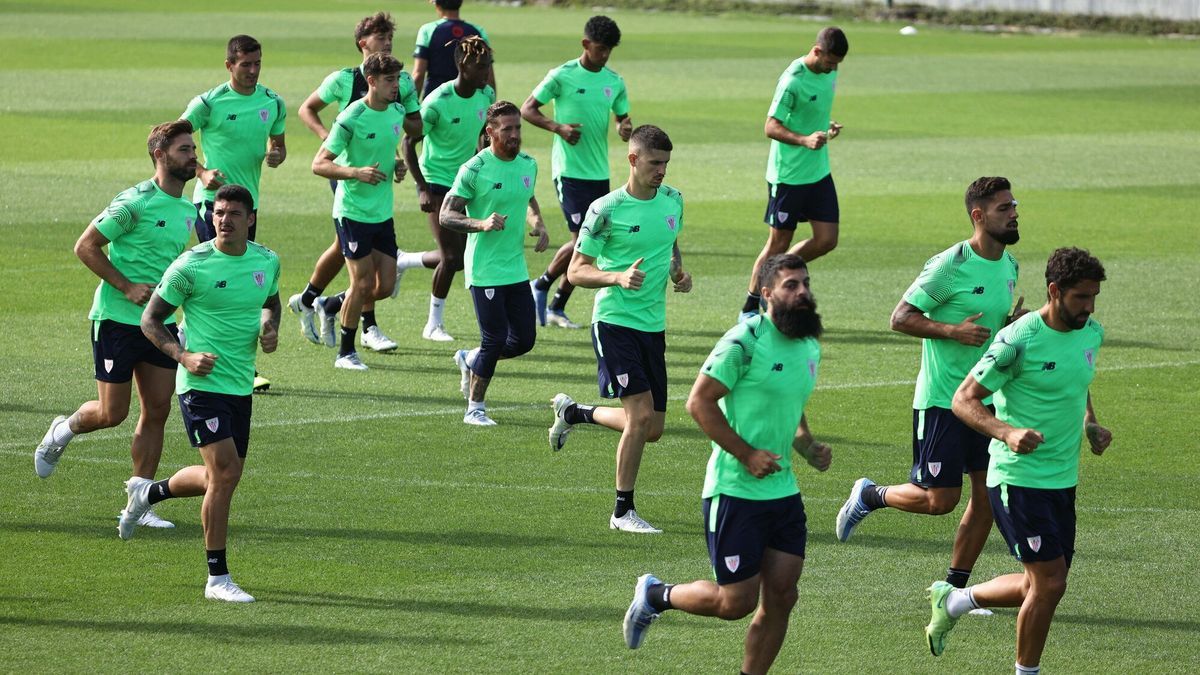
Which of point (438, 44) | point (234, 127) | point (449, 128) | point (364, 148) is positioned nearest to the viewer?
point (234, 127)

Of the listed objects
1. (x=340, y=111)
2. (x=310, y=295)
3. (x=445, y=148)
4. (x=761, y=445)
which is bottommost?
(x=310, y=295)

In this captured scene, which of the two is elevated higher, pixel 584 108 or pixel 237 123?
pixel 584 108

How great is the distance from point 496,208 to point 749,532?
6.06 meters

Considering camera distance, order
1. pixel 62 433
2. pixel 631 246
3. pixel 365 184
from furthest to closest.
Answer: pixel 365 184, pixel 62 433, pixel 631 246

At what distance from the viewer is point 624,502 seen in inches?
426

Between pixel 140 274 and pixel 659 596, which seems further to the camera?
pixel 140 274

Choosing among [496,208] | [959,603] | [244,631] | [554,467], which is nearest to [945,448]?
[959,603]

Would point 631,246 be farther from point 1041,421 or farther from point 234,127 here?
point 234,127

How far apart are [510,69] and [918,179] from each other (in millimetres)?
12245

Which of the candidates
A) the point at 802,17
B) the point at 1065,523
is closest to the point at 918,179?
the point at 1065,523

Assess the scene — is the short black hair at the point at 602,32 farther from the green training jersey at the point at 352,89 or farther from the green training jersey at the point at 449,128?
the green training jersey at the point at 352,89

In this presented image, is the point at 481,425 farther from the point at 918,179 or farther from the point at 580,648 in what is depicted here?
the point at 918,179

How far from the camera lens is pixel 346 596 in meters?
9.56

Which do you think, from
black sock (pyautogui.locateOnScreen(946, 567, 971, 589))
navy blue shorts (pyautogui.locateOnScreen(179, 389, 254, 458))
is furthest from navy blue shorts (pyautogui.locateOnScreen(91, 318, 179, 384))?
black sock (pyautogui.locateOnScreen(946, 567, 971, 589))
